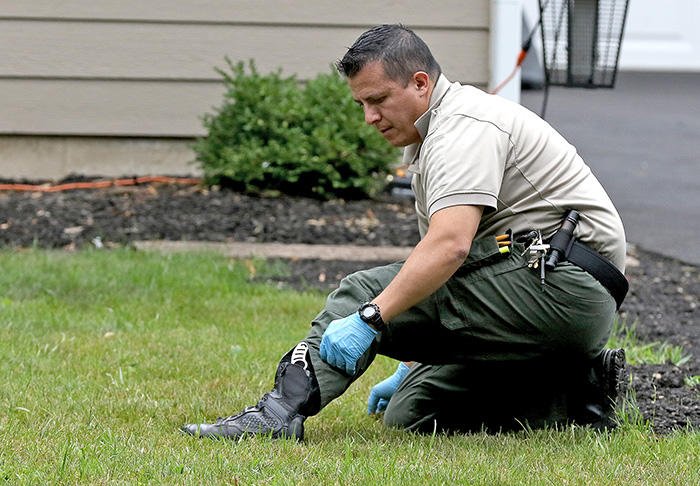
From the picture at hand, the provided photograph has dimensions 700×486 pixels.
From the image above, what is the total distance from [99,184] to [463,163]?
5359mm

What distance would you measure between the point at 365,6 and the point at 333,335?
555 centimetres

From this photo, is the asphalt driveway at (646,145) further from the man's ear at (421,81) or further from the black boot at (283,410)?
the black boot at (283,410)

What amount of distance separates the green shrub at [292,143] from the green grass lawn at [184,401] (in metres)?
1.36

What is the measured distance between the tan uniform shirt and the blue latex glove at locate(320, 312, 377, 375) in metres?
0.40

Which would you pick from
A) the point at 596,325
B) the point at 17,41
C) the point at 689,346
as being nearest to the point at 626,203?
the point at 689,346

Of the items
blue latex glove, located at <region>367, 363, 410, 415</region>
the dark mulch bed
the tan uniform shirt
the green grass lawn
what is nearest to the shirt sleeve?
the tan uniform shirt

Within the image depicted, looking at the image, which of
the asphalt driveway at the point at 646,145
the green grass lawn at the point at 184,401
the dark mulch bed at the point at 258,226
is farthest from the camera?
the asphalt driveway at the point at 646,145

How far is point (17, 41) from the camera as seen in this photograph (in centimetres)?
857

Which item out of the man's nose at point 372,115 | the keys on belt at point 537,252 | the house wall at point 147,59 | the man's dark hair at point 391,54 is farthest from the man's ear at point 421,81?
the house wall at point 147,59

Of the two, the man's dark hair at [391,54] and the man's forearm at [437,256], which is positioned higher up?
the man's dark hair at [391,54]

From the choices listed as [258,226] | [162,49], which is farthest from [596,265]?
[162,49]

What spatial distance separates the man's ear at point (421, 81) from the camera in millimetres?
3674

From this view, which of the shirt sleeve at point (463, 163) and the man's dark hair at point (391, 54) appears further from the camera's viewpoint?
the man's dark hair at point (391, 54)

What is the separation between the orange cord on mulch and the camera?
833 cm
